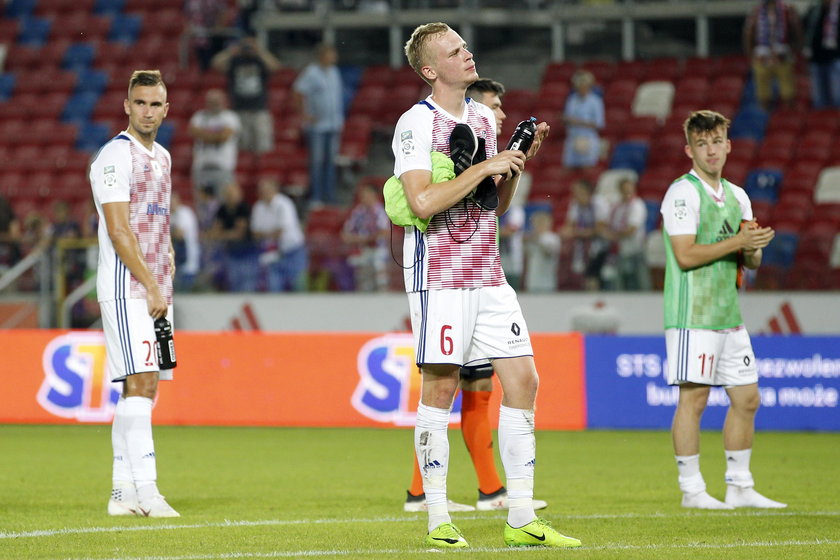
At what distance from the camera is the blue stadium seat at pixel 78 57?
24.5 metres

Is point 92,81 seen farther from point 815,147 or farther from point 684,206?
point 684,206

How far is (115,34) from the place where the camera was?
25.0 meters

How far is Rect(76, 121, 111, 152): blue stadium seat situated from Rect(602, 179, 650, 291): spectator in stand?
9.85 m

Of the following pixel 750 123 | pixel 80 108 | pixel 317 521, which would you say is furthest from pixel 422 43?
pixel 80 108

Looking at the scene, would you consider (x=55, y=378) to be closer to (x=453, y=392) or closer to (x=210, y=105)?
(x=210, y=105)

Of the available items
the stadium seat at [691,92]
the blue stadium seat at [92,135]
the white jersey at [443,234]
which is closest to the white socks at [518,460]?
the white jersey at [443,234]

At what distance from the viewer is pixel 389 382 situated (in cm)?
1409

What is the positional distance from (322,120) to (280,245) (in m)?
3.20

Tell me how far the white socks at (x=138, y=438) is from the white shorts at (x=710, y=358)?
9.77 ft

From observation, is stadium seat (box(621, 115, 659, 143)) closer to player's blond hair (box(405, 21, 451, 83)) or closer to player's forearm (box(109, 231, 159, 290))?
player's forearm (box(109, 231, 159, 290))

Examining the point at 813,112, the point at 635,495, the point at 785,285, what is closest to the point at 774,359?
the point at 785,285

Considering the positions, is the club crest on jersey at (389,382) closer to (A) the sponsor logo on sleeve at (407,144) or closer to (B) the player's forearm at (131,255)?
(B) the player's forearm at (131,255)

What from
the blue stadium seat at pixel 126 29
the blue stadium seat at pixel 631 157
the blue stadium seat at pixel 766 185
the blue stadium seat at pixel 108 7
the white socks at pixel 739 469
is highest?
the blue stadium seat at pixel 108 7

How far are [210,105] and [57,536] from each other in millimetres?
13136
